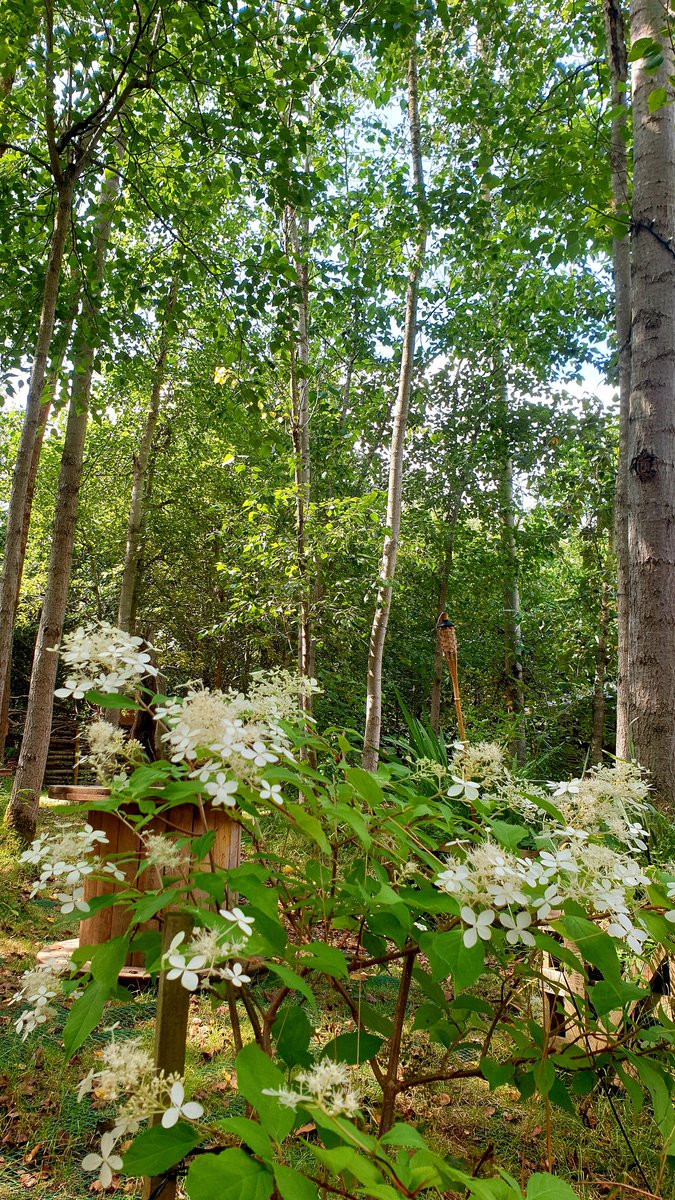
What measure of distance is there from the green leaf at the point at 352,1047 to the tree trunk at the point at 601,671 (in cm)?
514

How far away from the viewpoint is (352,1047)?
915 mm

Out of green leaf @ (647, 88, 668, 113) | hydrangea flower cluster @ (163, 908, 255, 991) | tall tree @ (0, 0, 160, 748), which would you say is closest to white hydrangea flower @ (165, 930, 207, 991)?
hydrangea flower cluster @ (163, 908, 255, 991)

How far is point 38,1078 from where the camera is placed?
84.3 inches

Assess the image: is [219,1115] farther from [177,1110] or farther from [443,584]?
[443,584]

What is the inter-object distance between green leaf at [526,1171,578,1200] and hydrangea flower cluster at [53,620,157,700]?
2.20 ft

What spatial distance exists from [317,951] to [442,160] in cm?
908

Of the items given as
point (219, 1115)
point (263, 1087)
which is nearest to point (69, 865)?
point (263, 1087)

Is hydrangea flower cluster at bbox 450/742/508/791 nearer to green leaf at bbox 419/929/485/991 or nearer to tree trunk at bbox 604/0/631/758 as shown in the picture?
green leaf at bbox 419/929/485/991

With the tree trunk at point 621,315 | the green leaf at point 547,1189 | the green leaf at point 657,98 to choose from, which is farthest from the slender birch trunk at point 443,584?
the green leaf at point 547,1189

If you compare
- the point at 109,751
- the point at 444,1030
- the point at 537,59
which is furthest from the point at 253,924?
the point at 537,59

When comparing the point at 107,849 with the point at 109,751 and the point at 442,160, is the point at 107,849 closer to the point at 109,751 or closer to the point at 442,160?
the point at 109,751

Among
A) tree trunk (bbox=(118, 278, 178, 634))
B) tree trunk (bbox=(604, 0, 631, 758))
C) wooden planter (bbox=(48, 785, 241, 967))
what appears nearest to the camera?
tree trunk (bbox=(604, 0, 631, 758))

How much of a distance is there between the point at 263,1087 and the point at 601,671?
5.59 meters

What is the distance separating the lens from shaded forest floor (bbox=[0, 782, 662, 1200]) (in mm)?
1699
